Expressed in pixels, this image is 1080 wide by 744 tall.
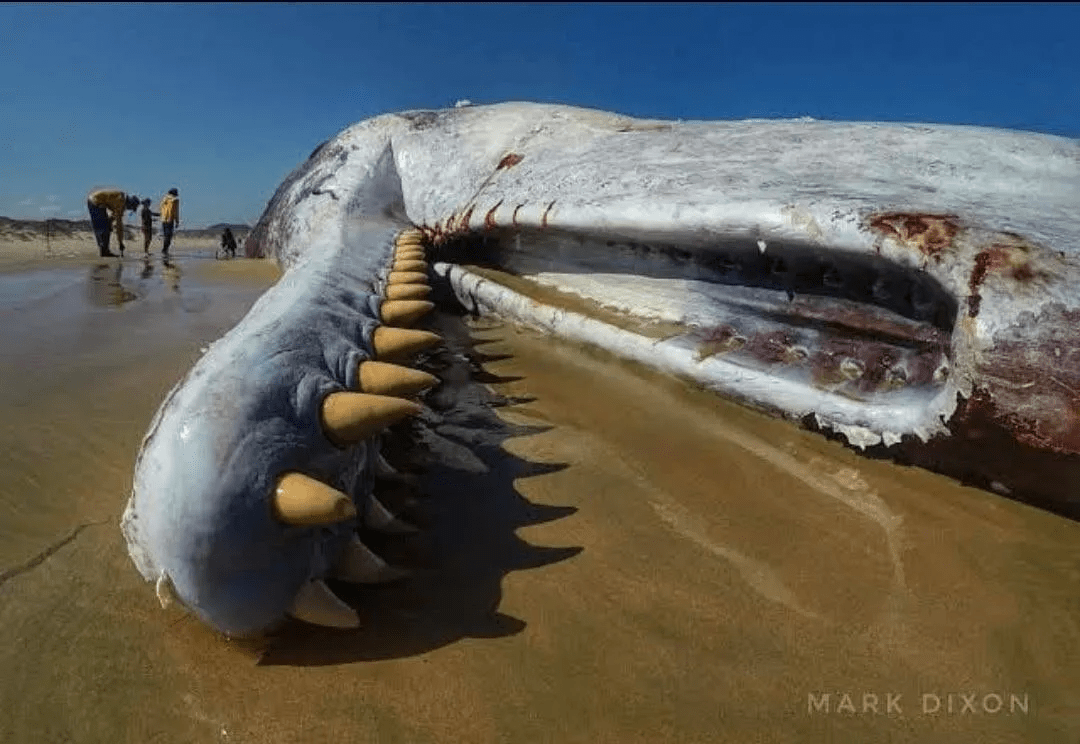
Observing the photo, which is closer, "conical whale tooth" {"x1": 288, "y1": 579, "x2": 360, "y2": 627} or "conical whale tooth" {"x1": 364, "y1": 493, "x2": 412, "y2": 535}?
"conical whale tooth" {"x1": 288, "y1": 579, "x2": 360, "y2": 627}

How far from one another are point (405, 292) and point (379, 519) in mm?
1160

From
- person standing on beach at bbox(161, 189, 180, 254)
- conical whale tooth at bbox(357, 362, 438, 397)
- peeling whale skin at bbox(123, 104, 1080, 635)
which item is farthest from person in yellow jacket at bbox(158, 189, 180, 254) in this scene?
conical whale tooth at bbox(357, 362, 438, 397)

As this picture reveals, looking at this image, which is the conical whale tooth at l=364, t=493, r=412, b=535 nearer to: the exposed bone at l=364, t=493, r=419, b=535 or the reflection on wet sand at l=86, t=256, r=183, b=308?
the exposed bone at l=364, t=493, r=419, b=535

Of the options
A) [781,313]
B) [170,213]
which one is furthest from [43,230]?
[781,313]

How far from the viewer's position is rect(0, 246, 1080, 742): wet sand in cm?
106

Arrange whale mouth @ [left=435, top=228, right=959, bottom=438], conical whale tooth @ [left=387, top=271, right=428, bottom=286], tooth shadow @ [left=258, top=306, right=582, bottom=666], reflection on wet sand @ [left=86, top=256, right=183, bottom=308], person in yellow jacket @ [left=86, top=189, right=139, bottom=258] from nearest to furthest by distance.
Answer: tooth shadow @ [left=258, top=306, right=582, bottom=666]
whale mouth @ [left=435, top=228, right=959, bottom=438]
conical whale tooth @ [left=387, top=271, right=428, bottom=286]
reflection on wet sand @ [left=86, top=256, right=183, bottom=308]
person in yellow jacket @ [left=86, top=189, right=139, bottom=258]

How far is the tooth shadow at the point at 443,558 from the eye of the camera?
1.19 m

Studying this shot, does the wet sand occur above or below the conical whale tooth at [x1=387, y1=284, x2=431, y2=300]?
below

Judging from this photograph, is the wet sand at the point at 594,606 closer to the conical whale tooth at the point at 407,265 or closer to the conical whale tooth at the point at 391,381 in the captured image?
the conical whale tooth at the point at 391,381

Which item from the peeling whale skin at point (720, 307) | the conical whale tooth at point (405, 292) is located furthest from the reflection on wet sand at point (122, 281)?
the conical whale tooth at point (405, 292)

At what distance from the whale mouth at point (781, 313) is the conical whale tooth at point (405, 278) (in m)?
0.46

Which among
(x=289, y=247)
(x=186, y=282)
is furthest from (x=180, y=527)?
(x=186, y=282)

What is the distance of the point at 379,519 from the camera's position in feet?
4.73

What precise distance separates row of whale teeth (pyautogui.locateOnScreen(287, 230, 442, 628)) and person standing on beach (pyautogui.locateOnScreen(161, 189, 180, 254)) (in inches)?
438
